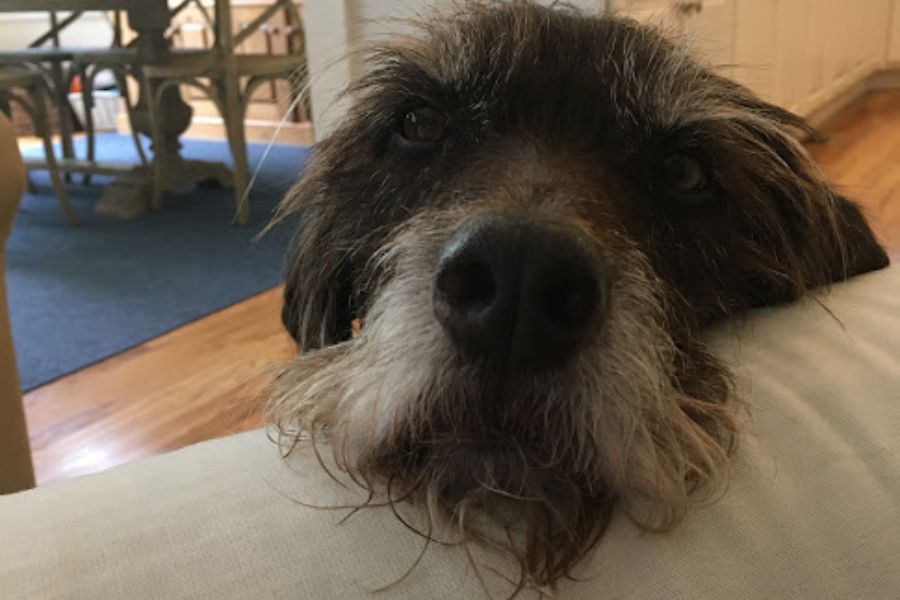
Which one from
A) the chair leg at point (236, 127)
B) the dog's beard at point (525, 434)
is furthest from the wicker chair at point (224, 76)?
the dog's beard at point (525, 434)

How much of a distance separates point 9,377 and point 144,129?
20.6 ft

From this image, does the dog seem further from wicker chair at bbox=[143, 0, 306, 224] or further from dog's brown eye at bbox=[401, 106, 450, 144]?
wicker chair at bbox=[143, 0, 306, 224]

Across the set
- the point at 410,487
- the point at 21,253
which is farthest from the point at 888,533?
the point at 21,253

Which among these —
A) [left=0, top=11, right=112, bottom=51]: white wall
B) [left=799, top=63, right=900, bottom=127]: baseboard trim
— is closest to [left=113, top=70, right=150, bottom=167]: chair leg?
[left=0, top=11, right=112, bottom=51]: white wall

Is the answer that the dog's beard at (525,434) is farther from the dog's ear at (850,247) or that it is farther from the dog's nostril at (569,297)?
the dog's ear at (850,247)

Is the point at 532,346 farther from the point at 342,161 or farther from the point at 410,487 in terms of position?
the point at 342,161

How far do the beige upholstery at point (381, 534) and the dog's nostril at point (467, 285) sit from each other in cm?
22

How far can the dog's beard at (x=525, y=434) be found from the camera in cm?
92

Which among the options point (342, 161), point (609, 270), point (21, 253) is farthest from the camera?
point (21, 253)

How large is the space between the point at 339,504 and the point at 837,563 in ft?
1.50

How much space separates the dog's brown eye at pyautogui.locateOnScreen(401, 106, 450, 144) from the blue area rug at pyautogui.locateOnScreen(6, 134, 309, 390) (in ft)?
5.57

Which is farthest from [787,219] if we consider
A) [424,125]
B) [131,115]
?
[131,115]

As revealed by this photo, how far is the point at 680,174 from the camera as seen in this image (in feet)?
4.88

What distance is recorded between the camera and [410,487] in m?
0.98
